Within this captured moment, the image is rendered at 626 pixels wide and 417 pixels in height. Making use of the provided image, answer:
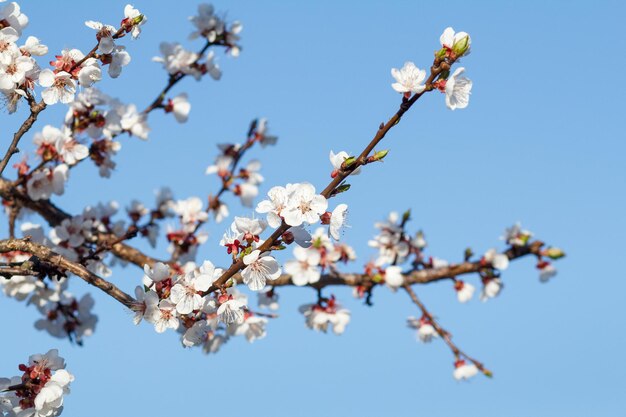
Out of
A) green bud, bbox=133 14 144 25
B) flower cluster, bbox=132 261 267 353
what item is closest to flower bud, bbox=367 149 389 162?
flower cluster, bbox=132 261 267 353

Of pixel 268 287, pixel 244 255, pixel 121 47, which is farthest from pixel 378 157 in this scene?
pixel 268 287

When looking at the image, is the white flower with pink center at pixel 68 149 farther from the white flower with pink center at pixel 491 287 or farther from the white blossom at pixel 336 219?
→ the white flower with pink center at pixel 491 287

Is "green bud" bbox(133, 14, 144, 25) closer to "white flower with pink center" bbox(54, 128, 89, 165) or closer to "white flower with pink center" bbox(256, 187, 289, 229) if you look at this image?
"white flower with pink center" bbox(256, 187, 289, 229)

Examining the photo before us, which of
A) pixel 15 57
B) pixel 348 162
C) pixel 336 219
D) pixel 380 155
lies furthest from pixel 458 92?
pixel 15 57

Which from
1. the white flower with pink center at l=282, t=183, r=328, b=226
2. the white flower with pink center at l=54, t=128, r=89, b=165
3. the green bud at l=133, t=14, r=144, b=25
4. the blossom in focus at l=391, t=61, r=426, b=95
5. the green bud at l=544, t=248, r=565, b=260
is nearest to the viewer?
the white flower with pink center at l=282, t=183, r=328, b=226

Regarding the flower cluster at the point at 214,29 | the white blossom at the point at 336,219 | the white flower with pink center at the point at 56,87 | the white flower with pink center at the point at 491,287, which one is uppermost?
the flower cluster at the point at 214,29

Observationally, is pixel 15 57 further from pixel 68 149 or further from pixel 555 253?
pixel 555 253

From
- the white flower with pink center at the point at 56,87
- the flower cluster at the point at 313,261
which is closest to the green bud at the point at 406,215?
the flower cluster at the point at 313,261

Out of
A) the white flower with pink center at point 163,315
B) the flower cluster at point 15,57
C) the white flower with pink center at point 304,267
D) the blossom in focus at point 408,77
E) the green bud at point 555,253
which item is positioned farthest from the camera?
the green bud at point 555,253
